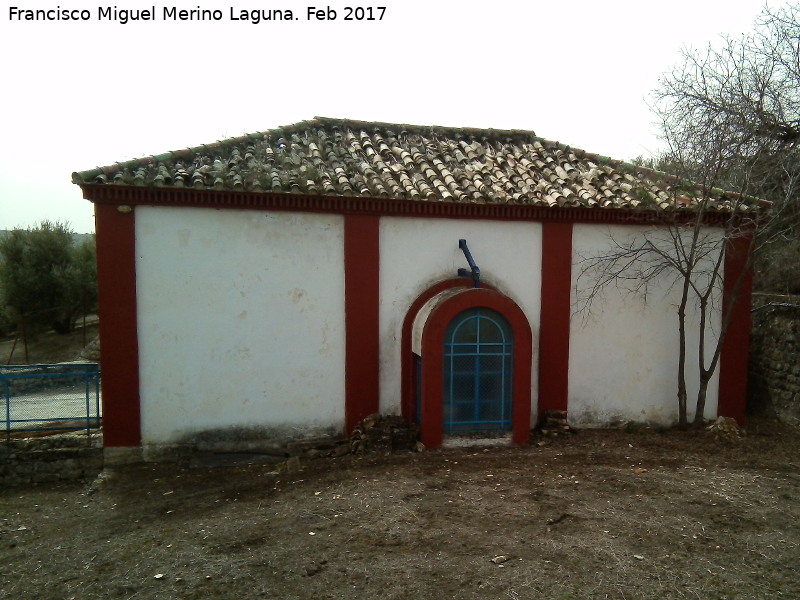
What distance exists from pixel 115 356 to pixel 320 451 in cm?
326

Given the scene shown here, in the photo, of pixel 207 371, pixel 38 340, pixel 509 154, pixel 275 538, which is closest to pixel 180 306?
pixel 207 371

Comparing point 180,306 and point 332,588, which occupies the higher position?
point 180,306

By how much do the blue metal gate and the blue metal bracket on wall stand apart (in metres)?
0.47

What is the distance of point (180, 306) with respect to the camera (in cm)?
802

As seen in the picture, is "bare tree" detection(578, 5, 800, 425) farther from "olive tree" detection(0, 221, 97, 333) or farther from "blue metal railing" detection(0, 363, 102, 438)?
"olive tree" detection(0, 221, 97, 333)

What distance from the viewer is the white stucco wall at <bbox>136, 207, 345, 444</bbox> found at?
7.96 meters

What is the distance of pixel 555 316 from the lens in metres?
9.05

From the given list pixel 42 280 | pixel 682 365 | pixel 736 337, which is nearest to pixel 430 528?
pixel 682 365

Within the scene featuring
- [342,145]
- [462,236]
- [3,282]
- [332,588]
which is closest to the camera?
[332,588]

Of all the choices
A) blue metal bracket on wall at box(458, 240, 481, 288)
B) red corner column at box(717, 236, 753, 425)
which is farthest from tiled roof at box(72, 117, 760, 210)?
red corner column at box(717, 236, 753, 425)

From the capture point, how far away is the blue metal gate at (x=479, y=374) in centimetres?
841

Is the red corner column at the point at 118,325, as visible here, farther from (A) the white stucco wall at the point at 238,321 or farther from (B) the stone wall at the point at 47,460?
(B) the stone wall at the point at 47,460

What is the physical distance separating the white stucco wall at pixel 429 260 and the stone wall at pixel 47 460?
4693 millimetres

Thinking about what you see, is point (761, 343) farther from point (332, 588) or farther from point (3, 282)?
point (3, 282)
